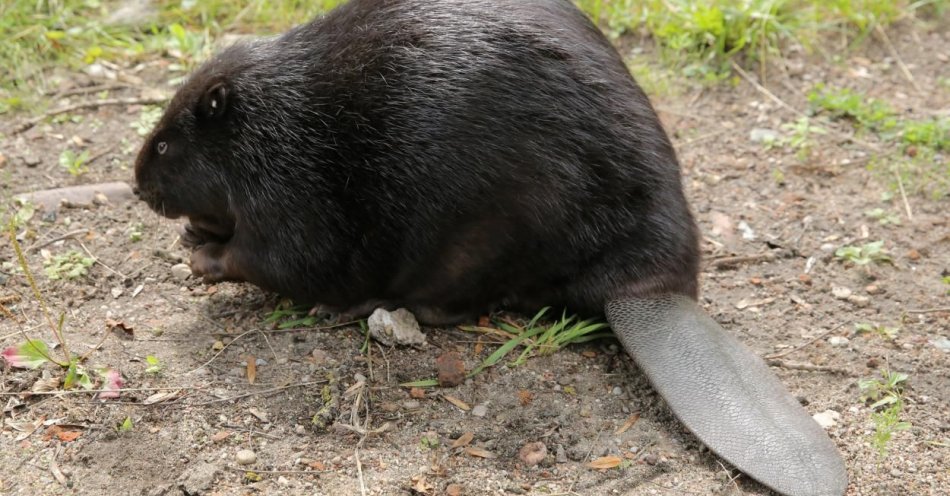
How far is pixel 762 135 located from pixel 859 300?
133cm

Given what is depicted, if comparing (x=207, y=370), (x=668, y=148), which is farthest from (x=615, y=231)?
(x=207, y=370)

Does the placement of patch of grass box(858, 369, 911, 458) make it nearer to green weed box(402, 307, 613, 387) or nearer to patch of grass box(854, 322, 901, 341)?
patch of grass box(854, 322, 901, 341)

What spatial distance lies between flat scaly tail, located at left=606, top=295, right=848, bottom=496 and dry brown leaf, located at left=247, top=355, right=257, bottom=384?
4.21ft

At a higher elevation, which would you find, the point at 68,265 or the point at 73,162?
the point at 73,162

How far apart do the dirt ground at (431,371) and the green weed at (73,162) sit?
0.04 m

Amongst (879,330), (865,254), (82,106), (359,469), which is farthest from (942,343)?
(82,106)

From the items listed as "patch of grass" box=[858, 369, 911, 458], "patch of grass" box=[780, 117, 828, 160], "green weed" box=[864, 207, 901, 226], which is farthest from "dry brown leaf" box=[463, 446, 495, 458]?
"patch of grass" box=[780, 117, 828, 160]

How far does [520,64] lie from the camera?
3.66 metres

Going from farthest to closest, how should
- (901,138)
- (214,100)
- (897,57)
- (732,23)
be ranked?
(897,57) < (732,23) < (901,138) < (214,100)

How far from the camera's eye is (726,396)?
3381mm

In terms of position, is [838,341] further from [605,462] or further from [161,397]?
[161,397]

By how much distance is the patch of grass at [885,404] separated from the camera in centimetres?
337

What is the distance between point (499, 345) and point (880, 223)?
188 cm

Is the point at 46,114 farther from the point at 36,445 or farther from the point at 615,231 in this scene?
the point at 615,231
